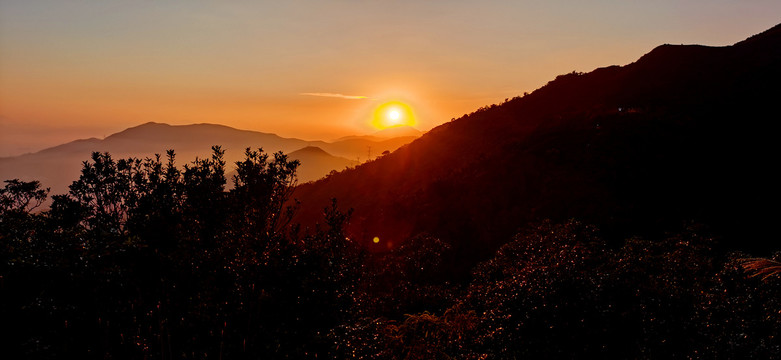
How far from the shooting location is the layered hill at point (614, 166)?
28328mm

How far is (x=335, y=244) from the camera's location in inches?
533

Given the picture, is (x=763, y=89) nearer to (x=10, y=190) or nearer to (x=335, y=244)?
(x=335, y=244)

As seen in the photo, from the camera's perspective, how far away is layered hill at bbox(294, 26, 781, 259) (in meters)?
28.3

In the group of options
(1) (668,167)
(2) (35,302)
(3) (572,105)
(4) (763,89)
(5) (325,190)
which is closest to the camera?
(2) (35,302)

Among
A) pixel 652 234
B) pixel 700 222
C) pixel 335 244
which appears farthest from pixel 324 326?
pixel 700 222

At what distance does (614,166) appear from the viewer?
117ft

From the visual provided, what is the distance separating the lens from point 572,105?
62969 mm

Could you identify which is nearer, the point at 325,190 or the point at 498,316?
the point at 498,316

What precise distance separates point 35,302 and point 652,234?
2975 centimetres

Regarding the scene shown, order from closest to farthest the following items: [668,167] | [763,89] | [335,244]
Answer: [335,244], [668,167], [763,89]

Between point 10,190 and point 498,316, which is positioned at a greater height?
point 10,190

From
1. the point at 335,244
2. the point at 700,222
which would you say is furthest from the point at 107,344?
the point at 700,222

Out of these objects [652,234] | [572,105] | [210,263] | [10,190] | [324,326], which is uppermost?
[572,105]

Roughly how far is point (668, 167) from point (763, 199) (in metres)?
8.13
